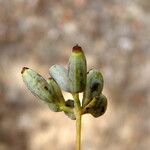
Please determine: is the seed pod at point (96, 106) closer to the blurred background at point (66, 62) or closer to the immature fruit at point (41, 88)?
the immature fruit at point (41, 88)

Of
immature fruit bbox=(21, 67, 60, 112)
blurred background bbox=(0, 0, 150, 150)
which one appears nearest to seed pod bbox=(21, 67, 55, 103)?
immature fruit bbox=(21, 67, 60, 112)

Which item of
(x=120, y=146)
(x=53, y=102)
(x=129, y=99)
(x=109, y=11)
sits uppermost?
(x=109, y=11)

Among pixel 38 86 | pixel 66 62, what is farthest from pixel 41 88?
pixel 66 62

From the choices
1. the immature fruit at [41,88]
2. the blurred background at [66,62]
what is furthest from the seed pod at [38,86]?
the blurred background at [66,62]

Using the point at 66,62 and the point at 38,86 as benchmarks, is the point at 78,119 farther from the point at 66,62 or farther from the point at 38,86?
the point at 66,62

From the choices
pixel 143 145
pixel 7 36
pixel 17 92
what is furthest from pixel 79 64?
pixel 7 36

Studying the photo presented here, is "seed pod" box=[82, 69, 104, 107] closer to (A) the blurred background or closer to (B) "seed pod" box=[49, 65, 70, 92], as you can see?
(B) "seed pod" box=[49, 65, 70, 92]

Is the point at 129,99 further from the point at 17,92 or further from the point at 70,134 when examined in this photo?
the point at 17,92
